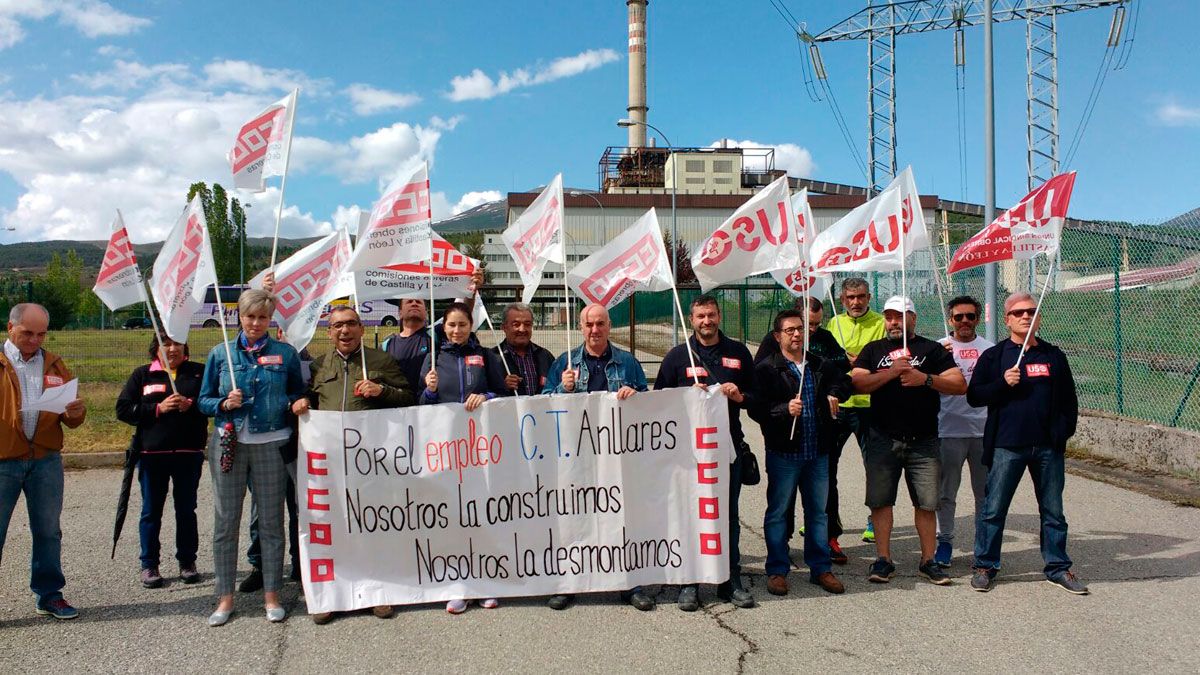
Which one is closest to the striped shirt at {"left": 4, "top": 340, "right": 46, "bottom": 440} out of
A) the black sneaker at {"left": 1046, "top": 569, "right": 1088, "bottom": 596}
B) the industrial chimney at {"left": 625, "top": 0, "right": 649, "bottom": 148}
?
the black sneaker at {"left": 1046, "top": 569, "right": 1088, "bottom": 596}

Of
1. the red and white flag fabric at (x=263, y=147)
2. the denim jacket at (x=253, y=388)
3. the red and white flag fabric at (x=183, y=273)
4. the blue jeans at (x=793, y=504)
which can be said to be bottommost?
the blue jeans at (x=793, y=504)

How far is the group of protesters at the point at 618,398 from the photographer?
203 inches

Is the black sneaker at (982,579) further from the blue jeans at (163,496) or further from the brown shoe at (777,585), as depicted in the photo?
the blue jeans at (163,496)

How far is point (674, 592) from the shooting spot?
5.59 m

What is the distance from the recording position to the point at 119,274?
5.71m

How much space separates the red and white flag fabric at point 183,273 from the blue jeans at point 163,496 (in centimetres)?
89

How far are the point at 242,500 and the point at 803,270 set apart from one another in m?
3.98

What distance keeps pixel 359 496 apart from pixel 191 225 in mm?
2143

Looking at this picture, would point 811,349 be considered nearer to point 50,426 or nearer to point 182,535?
point 182,535

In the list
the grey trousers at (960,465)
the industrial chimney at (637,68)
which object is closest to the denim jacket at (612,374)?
the grey trousers at (960,465)

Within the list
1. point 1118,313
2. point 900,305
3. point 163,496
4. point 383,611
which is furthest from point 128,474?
point 1118,313

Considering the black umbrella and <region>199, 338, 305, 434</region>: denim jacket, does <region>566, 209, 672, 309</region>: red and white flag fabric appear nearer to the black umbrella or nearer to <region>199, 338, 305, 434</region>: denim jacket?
<region>199, 338, 305, 434</region>: denim jacket

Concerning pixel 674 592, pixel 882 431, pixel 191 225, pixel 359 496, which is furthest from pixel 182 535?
pixel 882 431

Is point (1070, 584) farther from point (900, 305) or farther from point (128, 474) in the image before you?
point (128, 474)
